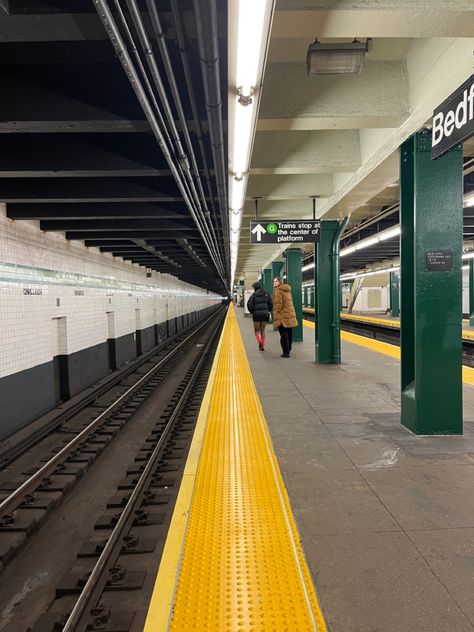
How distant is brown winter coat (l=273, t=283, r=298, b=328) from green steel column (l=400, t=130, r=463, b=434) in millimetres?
5284

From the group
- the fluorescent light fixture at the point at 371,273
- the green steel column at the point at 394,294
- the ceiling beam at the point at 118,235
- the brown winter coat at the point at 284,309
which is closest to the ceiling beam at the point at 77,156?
the ceiling beam at the point at 118,235

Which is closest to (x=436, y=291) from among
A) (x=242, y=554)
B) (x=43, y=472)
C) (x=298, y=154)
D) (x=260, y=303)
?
Result: (x=298, y=154)

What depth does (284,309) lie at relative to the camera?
9.73 meters

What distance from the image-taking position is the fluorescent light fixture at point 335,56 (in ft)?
11.9

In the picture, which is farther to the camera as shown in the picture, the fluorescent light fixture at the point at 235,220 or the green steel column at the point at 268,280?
the green steel column at the point at 268,280

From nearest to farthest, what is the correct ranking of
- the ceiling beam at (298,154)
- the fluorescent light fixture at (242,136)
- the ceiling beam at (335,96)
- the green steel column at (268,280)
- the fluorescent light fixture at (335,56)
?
the fluorescent light fixture at (242,136)
the fluorescent light fixture at (335,56)
the ceiling beam at (335,96)
the ceiling beam at (298,154)
the green steel column at (268,280)

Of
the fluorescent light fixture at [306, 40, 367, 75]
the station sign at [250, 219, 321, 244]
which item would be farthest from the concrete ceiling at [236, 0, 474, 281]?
the station sign at [250, 219, 321, 244]

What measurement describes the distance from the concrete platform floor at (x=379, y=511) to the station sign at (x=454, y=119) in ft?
8.94

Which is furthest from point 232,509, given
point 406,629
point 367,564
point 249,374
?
point 249,374

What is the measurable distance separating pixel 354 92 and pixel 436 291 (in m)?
2.30

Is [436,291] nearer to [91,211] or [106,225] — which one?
[91,211]

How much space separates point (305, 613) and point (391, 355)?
909 cm

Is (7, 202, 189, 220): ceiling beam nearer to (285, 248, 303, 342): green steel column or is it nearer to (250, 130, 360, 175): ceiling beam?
(250, 130, 360, 175): ceiling beam

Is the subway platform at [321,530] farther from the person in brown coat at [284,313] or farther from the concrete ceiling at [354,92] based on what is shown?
the person in brown coat at [284,313]
